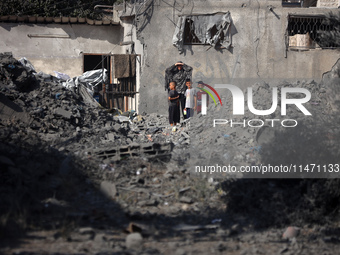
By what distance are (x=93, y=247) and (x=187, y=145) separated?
17.6ft

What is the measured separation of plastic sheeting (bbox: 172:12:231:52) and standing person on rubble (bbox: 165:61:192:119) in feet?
1.88

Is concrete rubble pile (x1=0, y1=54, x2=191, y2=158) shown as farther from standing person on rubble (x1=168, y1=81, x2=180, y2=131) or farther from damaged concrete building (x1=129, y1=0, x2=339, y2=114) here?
damaged concrete building (x1=129, y1=0, x2=339, y2=114)

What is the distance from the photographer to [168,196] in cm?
686

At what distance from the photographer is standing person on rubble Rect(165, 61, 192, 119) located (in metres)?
13.9

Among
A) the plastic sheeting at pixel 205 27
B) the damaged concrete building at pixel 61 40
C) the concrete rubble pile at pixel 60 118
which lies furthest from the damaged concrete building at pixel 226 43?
the damaged concrete building at pixel 61 40

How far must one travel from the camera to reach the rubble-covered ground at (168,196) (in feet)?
16.9

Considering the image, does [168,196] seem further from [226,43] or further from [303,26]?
[303,26]

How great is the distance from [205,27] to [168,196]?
8346mm

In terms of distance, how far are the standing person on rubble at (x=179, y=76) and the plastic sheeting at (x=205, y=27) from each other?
572 mm

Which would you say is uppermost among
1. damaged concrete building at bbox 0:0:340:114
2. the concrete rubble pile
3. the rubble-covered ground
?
damaged concrete building at bbox 0:0:340:114

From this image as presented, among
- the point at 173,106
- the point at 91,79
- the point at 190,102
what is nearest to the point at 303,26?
the point at 190,102

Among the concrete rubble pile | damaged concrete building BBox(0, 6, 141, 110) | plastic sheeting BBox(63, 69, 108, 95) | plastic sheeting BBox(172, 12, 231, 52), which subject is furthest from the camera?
damaged concrete building BBox(0, 6, 141, 110)

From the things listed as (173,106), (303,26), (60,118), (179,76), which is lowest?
(60,118)

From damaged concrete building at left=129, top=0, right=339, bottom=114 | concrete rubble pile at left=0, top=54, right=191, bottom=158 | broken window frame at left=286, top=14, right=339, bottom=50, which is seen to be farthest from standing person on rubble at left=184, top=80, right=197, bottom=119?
broken window frame at left=286, top=14, right=339, bottom=50
